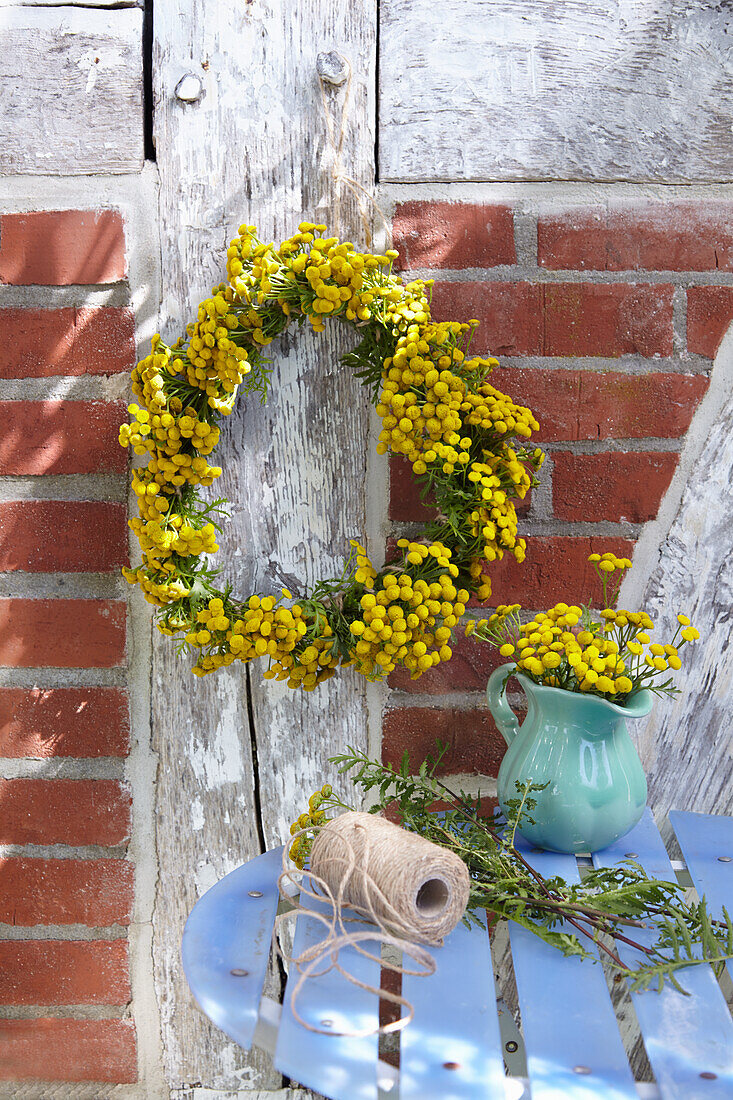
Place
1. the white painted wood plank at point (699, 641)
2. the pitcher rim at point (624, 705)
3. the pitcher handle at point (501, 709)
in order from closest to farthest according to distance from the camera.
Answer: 1. the pitcher rim at point (624, 705)
2. the pitcher handle at point (501, 709)
3. the white painted wood plank at point (699, 641)

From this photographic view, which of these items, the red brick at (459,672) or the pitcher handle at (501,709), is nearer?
the pitcher handle at (501,709)

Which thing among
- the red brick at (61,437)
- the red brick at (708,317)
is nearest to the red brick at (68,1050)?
the red brick at (61,437)

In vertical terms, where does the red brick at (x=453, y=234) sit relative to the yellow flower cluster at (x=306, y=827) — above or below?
above

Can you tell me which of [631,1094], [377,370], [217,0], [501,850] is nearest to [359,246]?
[377,370]

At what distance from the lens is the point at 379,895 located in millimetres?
634

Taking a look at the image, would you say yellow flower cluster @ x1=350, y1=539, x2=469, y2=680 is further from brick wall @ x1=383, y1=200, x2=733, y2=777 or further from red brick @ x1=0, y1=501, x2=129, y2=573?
red brick @ x1=0, y1=501, x2=129, y2=573

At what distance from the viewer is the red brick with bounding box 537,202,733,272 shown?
912mm

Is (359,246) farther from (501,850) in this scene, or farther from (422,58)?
(501,850)

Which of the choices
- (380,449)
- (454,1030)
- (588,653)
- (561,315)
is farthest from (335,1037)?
(561,315)

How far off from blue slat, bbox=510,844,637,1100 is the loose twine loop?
0.07 metres

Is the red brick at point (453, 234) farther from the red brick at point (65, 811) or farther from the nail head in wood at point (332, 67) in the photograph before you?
the red brick at point (65, 811)

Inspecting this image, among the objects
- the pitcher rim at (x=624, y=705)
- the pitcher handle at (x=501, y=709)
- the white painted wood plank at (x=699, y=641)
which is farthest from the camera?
the white painted wood plank at (x=699, y=641)

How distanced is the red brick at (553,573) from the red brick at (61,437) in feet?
1.53

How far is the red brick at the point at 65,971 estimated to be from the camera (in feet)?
3.30
